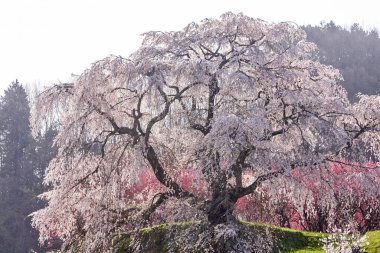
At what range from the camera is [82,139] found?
9.23 meters

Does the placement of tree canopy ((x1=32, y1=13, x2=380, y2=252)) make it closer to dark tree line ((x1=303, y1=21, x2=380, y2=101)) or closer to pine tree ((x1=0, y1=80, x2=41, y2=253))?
pine tree ((x1=0, y1=80, x2=41, y2=253))

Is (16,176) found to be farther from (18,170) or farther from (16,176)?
(18,170)

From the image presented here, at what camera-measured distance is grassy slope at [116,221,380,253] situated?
1101cm

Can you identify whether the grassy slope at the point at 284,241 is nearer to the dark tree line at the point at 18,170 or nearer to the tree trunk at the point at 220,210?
the tree trunk at the point at 220,210

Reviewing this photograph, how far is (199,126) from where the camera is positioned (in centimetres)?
945

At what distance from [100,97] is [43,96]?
1.29 metres

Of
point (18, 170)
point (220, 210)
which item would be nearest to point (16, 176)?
point (18, 170)

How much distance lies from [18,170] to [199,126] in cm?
3084

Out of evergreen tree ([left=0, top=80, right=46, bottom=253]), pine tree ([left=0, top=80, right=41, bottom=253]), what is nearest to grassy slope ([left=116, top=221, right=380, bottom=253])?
pine tree ([left=0, top=80, right=41, bottom=253])

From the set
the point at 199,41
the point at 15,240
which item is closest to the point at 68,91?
the point at 199,41

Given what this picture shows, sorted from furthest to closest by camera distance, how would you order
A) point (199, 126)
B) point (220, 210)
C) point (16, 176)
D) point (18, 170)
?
point (18, 170) < point (16, 176) < point (199, 126) < point (220, 210)

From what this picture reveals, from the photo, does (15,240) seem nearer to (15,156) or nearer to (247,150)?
(15,156)

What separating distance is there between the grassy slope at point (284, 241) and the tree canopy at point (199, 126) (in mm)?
1266

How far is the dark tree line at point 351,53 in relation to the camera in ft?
149
